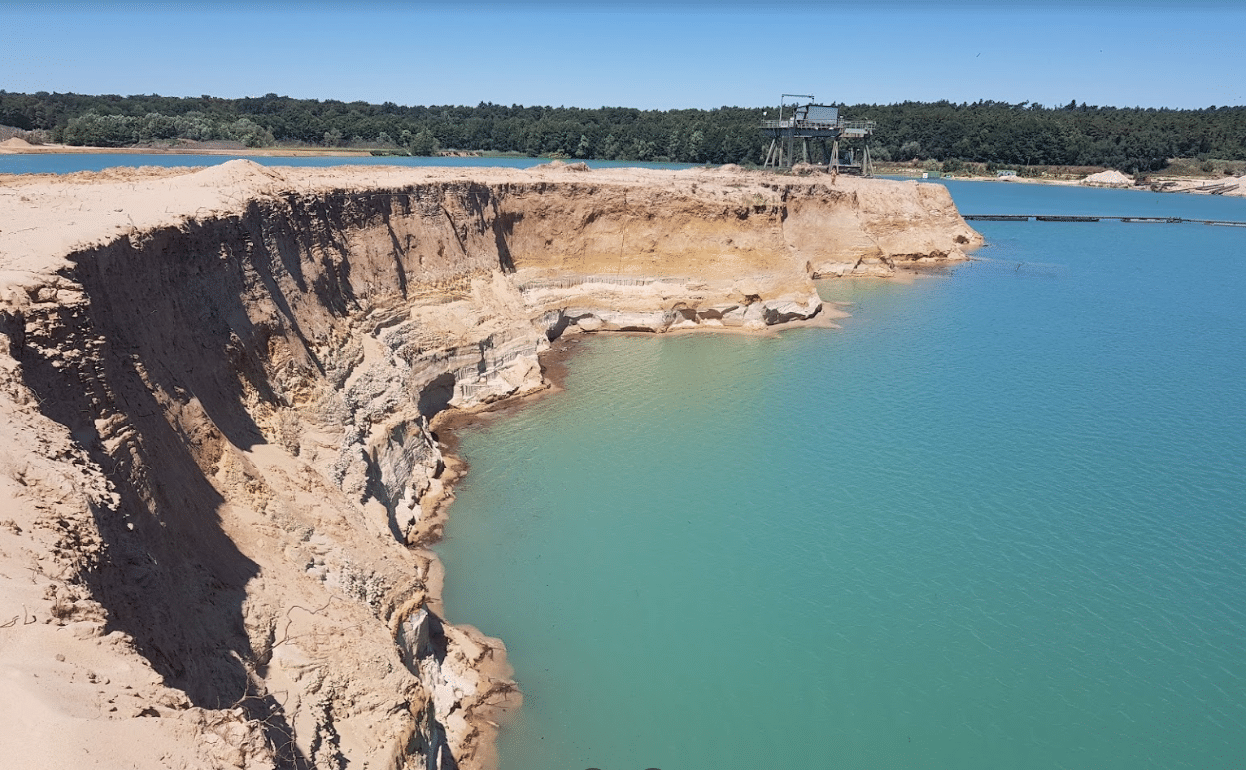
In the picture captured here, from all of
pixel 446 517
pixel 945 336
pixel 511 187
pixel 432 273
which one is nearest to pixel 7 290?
pixel 446 517

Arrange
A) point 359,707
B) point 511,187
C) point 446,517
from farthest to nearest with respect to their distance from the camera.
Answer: point 511,187
point 446,517
point 359,707

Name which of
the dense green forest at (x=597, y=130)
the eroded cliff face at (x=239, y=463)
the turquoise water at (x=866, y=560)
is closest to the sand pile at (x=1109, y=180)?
the dense green forest at (x=597, y=130)

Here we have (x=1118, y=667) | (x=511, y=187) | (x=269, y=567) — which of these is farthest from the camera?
(x=511, y=187)

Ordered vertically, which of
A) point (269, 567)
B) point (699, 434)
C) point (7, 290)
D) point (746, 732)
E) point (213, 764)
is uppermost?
point (7, 290)

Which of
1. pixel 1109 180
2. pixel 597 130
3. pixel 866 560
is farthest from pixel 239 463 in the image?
pixel 1109 180

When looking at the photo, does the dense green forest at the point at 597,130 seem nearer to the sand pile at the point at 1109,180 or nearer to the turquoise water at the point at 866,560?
the sand pile at the point at 1109,180

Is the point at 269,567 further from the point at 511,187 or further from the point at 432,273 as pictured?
the point at 511,187
